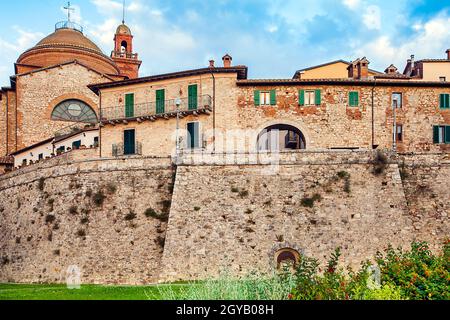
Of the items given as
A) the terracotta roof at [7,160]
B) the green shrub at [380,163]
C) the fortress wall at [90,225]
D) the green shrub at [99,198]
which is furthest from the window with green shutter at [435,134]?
the terracotta roof at [7,160]

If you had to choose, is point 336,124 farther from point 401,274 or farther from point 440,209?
point 401,274

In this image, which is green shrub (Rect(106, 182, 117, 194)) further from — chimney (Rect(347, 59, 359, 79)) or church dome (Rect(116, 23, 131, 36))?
church dome (Rect(116, 23, 131, 36))

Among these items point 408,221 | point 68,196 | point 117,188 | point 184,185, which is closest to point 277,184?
point 184,185

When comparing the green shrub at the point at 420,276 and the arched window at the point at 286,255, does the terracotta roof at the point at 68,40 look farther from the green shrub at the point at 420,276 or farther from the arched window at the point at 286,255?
the green shrub at the point at 420,276

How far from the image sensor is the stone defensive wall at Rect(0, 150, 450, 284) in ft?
93.2

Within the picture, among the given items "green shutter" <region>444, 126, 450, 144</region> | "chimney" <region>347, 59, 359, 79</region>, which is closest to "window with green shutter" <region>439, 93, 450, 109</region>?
"green shutter" <region>444, 126, 450, 144</region>

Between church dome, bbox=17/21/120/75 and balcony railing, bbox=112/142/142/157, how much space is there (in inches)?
681

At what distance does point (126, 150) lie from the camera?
131 feet

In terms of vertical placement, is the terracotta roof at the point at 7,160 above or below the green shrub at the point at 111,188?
above

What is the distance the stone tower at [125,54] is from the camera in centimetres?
6831

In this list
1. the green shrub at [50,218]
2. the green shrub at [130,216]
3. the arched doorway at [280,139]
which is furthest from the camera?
the arched doorway at [280,139]

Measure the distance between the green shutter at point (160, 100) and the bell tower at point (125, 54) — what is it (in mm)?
28680

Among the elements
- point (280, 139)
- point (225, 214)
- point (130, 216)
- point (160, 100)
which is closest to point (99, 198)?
point (130, 216)

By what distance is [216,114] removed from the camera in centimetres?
3816
